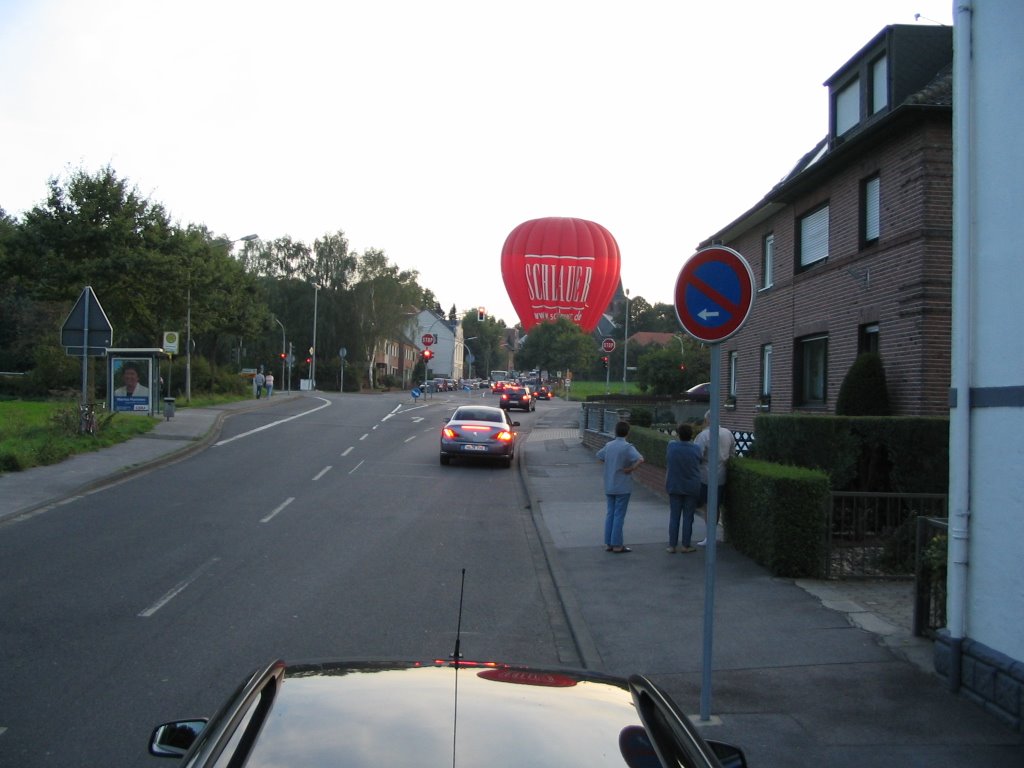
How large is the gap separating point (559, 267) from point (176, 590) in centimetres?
2866

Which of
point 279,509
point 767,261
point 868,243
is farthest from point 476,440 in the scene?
point 868,243

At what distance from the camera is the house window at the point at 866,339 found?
17453 mm

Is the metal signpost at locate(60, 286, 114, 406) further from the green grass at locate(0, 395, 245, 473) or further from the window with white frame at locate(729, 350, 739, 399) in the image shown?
the window with white frame at locate(729, 350, 739, 399)

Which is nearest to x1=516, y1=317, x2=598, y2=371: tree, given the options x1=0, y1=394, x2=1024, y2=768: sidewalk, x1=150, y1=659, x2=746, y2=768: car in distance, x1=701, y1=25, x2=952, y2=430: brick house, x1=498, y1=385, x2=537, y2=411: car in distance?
x1=498, y1=385, x2=537, y2=411: car in distance

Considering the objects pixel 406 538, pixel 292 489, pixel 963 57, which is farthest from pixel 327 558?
pixel 963 57

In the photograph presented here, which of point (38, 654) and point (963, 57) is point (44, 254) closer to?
point (38, 654)

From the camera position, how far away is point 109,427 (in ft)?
82.6

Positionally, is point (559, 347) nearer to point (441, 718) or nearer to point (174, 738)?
point (174, 738)

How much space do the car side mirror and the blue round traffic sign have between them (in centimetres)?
408

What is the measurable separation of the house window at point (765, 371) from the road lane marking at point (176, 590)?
15099mm

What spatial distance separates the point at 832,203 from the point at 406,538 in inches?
432

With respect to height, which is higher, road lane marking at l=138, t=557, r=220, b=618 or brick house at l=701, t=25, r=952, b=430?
brick house at l=701, t=25, r=952, b=430

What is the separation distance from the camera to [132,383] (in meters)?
31.4

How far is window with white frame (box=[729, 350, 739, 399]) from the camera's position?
25528mm
